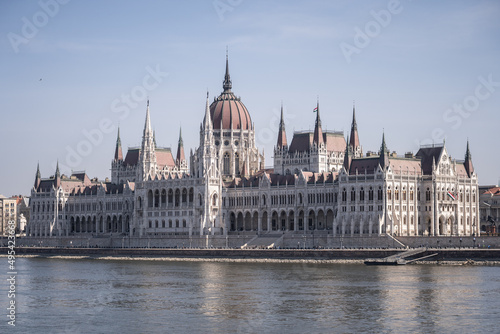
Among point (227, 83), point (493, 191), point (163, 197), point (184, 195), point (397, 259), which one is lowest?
point (397, 259)

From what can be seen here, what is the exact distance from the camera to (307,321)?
72.6 meters

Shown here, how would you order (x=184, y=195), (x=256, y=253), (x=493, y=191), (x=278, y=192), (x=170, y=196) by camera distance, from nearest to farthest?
(x=256, y=253), (x=278, y=192), (x=184, y=195), (x=170, y=196), (x=493, y=191)

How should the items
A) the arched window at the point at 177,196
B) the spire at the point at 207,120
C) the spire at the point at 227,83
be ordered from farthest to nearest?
1. the spire at the point at 227,83
2. the arched window at the point at 177,196
3. the spire at the point at 207,120

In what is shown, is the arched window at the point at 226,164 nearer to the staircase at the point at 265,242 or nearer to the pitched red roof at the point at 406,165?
the staircase at the point at 265,242

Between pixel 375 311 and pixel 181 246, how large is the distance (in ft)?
296

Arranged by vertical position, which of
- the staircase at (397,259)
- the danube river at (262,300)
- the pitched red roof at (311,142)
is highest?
the pitched red roof at (311,142)

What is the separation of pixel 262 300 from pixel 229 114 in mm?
103405

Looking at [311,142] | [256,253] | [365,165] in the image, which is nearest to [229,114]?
[311,142]

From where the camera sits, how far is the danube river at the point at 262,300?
232 ft

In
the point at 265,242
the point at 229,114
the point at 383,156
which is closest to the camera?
the point at 383,156

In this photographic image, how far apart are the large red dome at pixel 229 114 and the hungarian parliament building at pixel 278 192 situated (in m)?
0.17

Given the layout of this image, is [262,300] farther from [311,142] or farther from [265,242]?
[311,142]

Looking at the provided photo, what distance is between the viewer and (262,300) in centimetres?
8456

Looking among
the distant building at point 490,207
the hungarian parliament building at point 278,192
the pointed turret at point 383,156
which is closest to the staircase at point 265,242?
the hungarian parliament building at point 278,192
